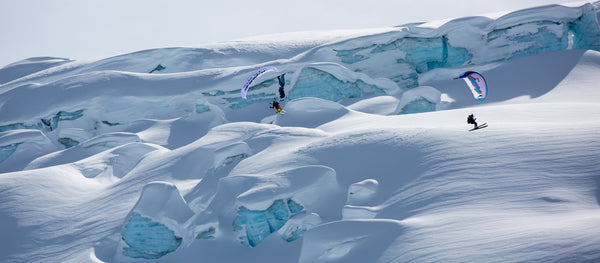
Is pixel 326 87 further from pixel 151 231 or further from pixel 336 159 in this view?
pixel 151 231

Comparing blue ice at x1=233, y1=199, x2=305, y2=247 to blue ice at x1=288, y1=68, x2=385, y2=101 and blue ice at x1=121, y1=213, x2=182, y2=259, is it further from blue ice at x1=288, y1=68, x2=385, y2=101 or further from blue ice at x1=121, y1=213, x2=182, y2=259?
blue ice at x1=288, y1=68, x2=385, y2=101

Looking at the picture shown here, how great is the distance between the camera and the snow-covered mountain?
38.1ft

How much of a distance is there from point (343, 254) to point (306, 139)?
705cm

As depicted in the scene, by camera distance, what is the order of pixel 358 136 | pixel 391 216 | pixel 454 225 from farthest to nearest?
pixel 358 136 → pixel 391 216 → pixel 454 225

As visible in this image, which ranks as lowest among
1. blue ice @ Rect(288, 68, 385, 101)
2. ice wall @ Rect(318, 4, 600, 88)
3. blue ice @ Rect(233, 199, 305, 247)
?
blue ice @ Rect(233, 199, 305, 247)

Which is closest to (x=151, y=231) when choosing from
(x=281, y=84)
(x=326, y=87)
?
(x=326, y=87)

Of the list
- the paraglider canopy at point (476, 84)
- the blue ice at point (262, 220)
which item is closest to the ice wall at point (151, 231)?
the blue ice at point (262, 220)

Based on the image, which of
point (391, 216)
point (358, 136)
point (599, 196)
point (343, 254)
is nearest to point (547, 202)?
point (599, 196)

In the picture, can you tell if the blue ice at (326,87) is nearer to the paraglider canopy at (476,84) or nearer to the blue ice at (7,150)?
the paraglider canopy at (476,84)

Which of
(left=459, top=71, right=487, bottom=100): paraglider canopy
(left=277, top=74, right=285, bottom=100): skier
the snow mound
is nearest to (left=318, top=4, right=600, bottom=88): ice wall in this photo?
(left=277, top=74, right=285, bottom=100): skier

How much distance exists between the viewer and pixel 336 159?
15844 millimetres

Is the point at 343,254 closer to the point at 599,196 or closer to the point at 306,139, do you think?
the point at 599,196

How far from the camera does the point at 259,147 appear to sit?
18281mm

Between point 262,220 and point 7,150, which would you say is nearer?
point 262,220
